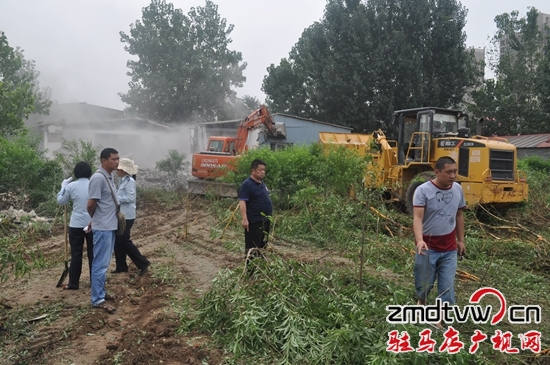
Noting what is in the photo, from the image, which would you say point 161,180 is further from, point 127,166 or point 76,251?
point 76,251

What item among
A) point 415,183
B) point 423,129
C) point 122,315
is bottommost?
point 122,315

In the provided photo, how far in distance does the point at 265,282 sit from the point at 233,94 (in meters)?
38.2

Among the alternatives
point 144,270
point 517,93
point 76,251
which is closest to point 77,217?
point 76,251

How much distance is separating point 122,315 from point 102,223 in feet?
3.61

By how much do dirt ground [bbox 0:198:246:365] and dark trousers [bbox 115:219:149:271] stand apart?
0.17 meters

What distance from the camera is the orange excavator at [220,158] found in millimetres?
16328

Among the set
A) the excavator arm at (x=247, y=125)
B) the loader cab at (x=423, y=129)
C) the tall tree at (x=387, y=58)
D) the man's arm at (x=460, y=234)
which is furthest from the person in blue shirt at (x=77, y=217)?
the tall tree at (x=387, y=58)

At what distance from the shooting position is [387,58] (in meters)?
27.0

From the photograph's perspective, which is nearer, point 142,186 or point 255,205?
point 255,205

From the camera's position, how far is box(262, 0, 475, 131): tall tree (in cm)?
2702

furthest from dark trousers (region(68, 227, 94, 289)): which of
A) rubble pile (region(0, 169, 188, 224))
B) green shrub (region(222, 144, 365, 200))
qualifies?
green shrub (region(222, 144, 365, 200))

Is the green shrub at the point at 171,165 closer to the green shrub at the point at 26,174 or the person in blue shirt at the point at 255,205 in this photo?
the green shrub at the point at 26,174

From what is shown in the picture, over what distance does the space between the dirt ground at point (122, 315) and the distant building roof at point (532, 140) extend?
2382 cm

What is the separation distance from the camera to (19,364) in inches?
168
